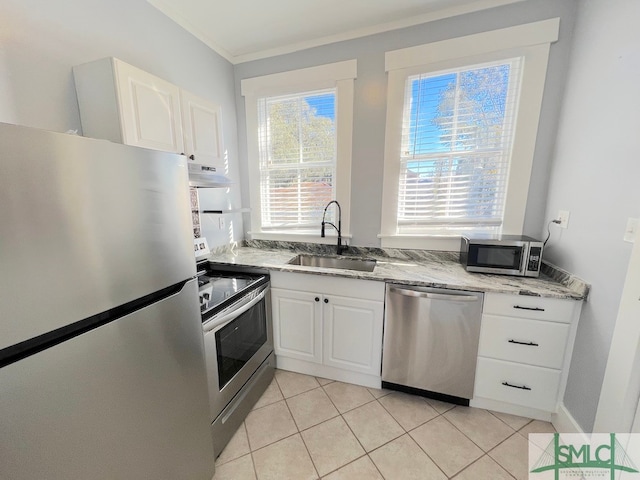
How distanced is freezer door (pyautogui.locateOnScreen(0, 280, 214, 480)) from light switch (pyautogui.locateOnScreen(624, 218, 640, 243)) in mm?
2011

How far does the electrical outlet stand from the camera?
1673 mm

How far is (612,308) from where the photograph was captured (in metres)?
1.31

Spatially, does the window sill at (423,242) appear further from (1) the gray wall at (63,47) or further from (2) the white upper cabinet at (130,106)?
(1) the gray wall at (63,47)

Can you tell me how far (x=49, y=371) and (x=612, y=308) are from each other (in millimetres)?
2245

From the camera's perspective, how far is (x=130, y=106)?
134 centimetres

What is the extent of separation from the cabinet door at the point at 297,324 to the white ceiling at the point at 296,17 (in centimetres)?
202

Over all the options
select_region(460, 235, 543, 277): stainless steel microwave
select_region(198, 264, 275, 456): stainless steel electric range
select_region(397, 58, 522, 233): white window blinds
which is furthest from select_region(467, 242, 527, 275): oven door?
select_region(198, 264, 275, 456): stainless steel electric range

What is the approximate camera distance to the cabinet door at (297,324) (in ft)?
6.57

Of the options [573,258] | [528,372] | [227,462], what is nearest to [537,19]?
[573,258]

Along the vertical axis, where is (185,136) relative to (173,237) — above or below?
above

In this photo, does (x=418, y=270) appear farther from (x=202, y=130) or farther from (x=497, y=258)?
(x=202, y=130)

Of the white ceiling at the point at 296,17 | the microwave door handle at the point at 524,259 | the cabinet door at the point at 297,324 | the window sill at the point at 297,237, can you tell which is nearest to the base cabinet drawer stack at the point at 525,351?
the microwave door handle at the point at 524,259

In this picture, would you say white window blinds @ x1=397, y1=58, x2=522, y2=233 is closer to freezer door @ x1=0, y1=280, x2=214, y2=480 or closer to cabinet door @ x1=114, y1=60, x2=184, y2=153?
cabinet door @ x1=114, y1=60, x2=184, y2=153

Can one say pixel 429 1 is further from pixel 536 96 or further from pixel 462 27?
pixel 536 96
